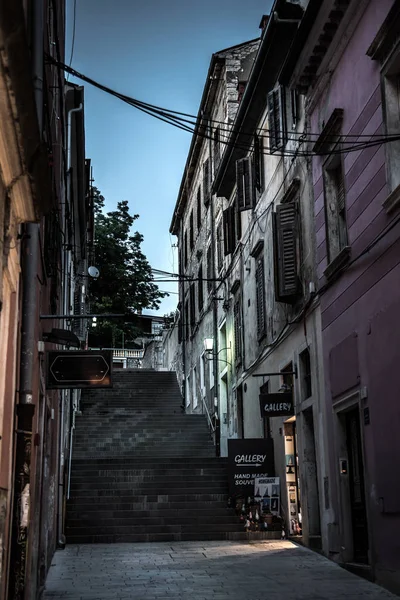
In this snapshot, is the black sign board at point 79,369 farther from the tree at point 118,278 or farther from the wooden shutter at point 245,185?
the tree at point 118,278

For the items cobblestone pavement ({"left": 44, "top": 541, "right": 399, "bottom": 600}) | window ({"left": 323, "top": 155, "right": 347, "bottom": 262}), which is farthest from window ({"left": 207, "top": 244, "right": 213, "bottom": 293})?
window ({"left": 323, "top": 155, "right": 347, "bottom": 262})

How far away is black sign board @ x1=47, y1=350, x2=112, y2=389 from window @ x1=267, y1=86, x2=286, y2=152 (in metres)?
7.48

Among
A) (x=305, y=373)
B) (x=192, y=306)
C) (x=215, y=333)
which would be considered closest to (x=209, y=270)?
(x=215, y=333)

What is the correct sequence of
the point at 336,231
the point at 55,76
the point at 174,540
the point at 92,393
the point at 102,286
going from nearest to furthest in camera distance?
the point at 55,76, the point at 336,231, the point at 174,540, the point at 92,393, the point at 102,286

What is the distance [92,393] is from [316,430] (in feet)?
54.9

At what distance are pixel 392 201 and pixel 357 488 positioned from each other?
465cm

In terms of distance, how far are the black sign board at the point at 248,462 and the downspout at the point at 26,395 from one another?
9.26m

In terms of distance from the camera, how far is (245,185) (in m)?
19.2

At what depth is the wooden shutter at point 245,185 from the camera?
1912 centimetres

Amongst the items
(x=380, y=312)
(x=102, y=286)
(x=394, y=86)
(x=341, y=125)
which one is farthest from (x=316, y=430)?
(x=102, y=286)

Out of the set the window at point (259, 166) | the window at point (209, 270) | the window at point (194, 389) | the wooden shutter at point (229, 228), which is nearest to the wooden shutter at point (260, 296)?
the window at point (259, 166)

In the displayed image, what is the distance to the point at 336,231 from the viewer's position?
1270cm

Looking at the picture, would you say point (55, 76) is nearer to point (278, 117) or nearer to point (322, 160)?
point (322, 160)

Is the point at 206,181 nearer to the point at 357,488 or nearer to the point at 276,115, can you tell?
the point at 276,115
